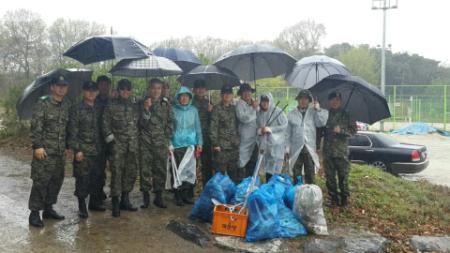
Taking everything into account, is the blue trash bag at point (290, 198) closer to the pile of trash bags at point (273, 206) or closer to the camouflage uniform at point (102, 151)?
the pile of trash bags at point (273, 206)

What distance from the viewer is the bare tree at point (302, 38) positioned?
143ft

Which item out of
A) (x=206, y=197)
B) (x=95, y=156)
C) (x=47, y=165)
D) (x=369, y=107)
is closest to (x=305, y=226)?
(x=206, y=197)

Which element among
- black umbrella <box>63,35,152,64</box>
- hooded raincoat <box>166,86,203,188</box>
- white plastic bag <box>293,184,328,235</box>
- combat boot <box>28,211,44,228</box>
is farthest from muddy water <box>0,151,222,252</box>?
black umbrella <box>63,35,152,64</box>

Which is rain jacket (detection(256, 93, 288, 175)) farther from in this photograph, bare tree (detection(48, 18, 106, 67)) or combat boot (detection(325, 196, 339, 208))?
bare tree (detection(48, 18, 106, 67))

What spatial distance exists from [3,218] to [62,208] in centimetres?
73

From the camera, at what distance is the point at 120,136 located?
5.12 m

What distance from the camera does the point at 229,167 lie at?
5.96 m

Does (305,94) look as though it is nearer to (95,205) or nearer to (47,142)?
(95,205)

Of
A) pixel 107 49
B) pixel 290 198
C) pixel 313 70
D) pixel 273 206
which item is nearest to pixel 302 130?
pixel 313 70

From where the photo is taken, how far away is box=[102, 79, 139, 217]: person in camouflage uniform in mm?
5090

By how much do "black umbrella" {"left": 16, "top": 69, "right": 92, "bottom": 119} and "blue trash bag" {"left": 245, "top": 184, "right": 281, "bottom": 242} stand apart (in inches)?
105

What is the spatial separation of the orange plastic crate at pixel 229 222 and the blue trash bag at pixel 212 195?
27cm

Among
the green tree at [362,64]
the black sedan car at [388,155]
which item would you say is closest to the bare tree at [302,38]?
the green tree at [362,64]

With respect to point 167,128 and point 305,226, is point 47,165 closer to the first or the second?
point 167,128
